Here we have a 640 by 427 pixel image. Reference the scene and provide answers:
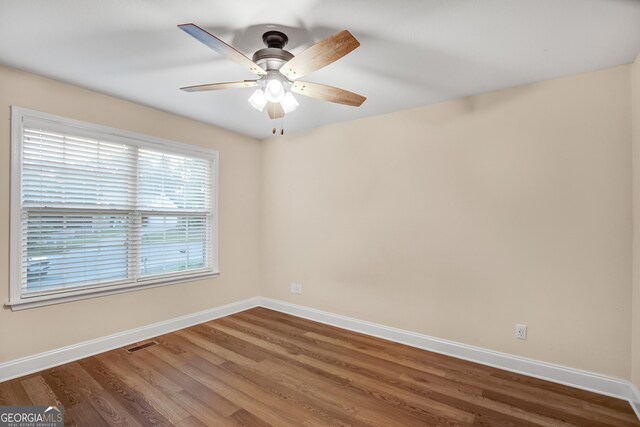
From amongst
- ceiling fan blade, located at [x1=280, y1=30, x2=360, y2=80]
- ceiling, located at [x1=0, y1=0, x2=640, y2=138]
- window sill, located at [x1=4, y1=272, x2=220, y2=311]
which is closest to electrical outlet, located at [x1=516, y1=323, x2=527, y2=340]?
ceiling, located at [x1=0, y1=0, x2=640, y2=138]

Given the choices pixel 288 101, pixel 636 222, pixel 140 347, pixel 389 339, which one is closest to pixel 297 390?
pixel 389 339

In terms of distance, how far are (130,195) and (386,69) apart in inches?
105

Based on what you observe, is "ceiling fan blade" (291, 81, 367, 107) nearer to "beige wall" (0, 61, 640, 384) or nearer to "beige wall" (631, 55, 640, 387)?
"beige wall" (0, 61, 640, 384)

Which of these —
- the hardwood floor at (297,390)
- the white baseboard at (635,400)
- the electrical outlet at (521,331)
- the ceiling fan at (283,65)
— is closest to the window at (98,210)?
the hardwood floor at (297,390)

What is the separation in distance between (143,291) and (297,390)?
6.42 ft

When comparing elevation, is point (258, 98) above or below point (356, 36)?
below

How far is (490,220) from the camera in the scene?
8.58 ft

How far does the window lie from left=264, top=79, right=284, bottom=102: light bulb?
6.10 feet

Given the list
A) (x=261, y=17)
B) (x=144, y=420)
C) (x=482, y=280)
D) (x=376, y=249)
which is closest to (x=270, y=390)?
(x=144, y=420)

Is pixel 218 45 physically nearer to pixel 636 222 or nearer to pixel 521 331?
pixel 636 222

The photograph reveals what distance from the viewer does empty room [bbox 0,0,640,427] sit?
1.84 meters

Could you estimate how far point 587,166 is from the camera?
2.24 m

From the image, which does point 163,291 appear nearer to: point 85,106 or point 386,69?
point 85,106

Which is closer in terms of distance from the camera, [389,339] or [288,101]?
Result: [288,101]
